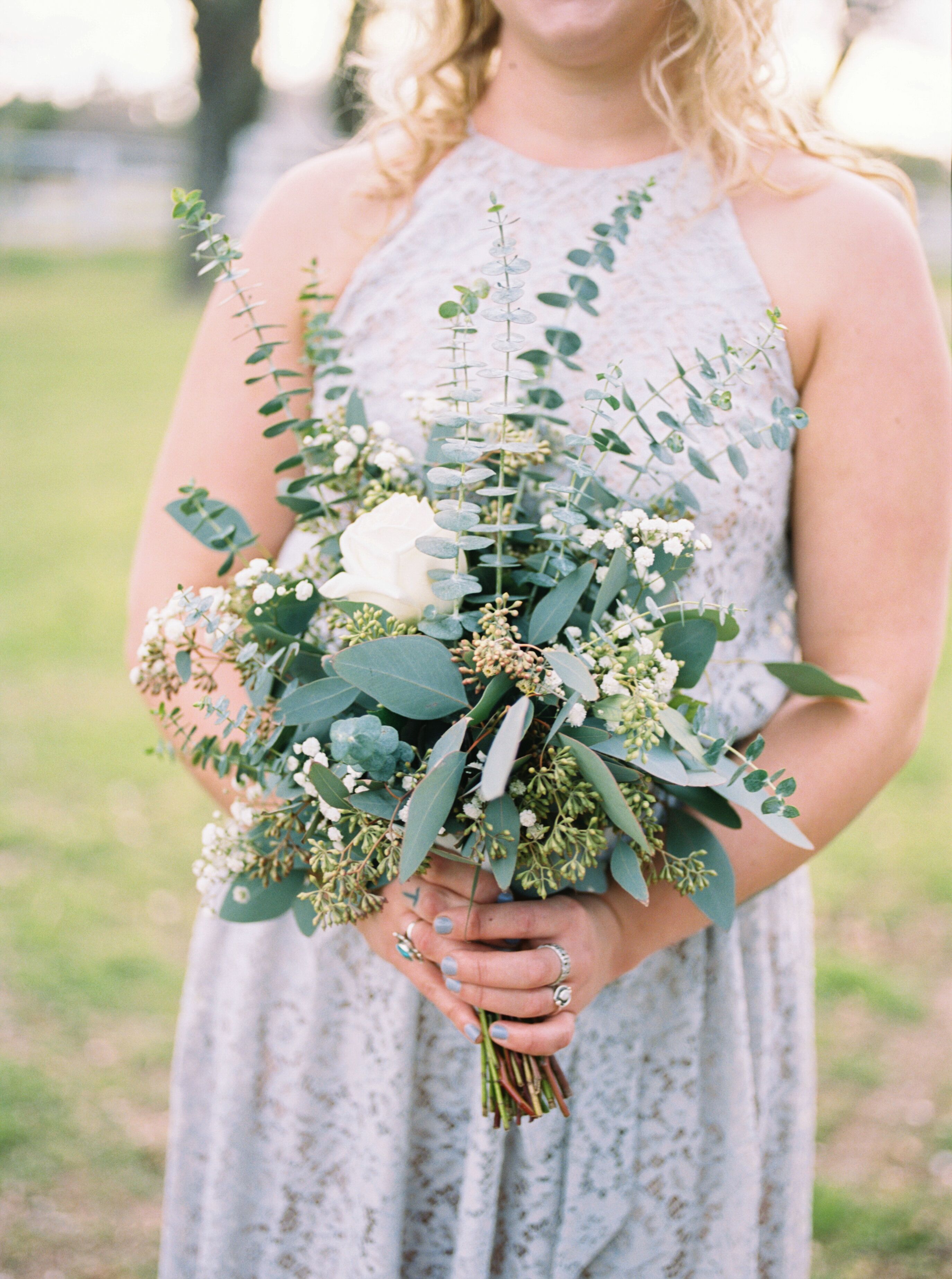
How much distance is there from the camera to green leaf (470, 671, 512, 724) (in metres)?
1.07

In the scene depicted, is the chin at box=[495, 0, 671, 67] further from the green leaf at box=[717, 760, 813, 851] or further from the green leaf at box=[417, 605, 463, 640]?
the green leaf at box=[717, 760, 813, 851]

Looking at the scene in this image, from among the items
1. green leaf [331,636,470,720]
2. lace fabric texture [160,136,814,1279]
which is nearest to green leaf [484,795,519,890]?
green leaf [331,636,470,720]

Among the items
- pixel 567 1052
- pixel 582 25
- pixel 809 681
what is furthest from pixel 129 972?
pixel 582 25

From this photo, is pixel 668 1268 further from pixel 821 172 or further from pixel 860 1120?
pixel 860 1120

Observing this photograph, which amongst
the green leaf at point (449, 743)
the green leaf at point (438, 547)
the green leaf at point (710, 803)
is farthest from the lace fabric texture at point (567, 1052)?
the green leaf at point (449, 743)

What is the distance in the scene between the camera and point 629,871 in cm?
120

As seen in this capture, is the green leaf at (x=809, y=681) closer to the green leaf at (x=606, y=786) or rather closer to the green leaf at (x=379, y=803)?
the green leaf at (x=606, y=786)

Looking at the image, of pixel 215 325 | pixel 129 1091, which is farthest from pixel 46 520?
pixel 215 325

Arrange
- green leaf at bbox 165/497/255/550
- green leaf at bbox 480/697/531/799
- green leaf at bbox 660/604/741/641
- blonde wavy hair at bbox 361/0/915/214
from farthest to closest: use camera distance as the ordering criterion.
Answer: blonde wavy hair at bbox 361/0/915/214
green leaf at bbox 165/497/255/550
green leaf at bbox 660/604/741/641
green leaf at bbox 480/697/531/799

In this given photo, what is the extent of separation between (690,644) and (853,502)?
416 mm

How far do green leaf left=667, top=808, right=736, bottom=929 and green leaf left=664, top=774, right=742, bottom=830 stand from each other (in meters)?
0.02

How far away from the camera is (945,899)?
427 centimetres

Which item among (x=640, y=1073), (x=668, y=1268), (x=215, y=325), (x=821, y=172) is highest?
(x=821, y=172)

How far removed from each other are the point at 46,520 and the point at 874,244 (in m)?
7.69
